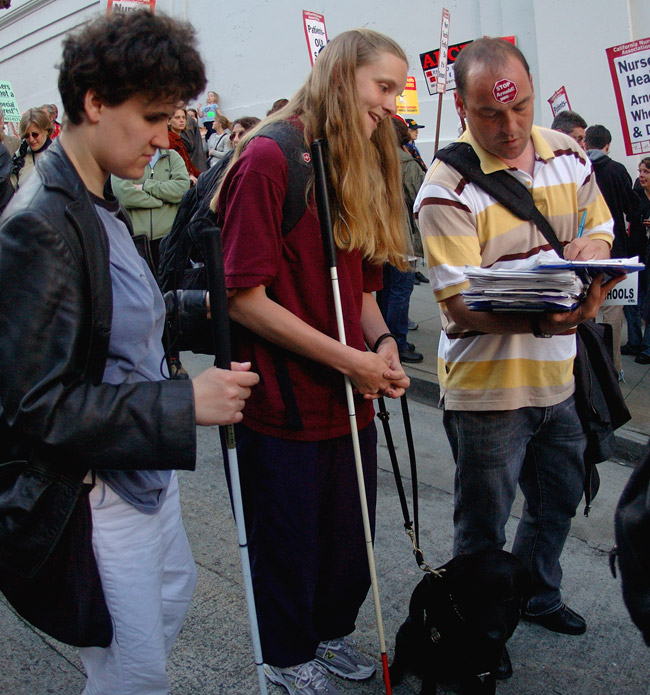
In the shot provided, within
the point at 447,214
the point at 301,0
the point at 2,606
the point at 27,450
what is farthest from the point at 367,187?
the point at 301,0

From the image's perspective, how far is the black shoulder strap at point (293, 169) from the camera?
2236 millimetres

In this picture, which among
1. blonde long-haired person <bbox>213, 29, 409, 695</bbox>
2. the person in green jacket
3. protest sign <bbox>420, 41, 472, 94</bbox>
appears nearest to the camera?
blonde long-haired person <bbox>213, 29, 409, 695</bbox>

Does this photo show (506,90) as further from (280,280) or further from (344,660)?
(344,660)

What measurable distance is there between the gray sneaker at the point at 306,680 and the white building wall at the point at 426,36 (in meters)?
4.82

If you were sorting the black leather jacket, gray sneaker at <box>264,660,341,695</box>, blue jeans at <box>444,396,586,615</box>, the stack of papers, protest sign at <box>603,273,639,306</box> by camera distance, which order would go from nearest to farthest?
1. the black leather jacket
2. the stack of papers
3. gray sneaker at <box>264,660,341,695</box>
4. blue jeans at <box>444,396,586,615</box>
5. protest sign at <box>603,273,639,306</box>

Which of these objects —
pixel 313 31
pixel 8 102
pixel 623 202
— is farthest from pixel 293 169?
pixel 8 102

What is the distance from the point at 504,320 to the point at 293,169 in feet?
2.60

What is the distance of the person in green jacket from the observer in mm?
6711

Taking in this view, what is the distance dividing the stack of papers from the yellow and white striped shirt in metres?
0.23

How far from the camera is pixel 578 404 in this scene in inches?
109

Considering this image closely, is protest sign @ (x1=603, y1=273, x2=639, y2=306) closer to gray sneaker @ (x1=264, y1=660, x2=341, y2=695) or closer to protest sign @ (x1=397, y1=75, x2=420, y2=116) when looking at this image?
gray sneaker @ (x1=264, y1=660, x2=341, y2=695)

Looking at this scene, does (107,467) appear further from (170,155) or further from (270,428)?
(170,155)

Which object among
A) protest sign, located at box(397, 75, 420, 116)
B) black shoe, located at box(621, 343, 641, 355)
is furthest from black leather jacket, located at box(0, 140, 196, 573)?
protest sign, located at box(397, 75, 420, 116)

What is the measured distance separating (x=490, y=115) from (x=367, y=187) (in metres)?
0.48
